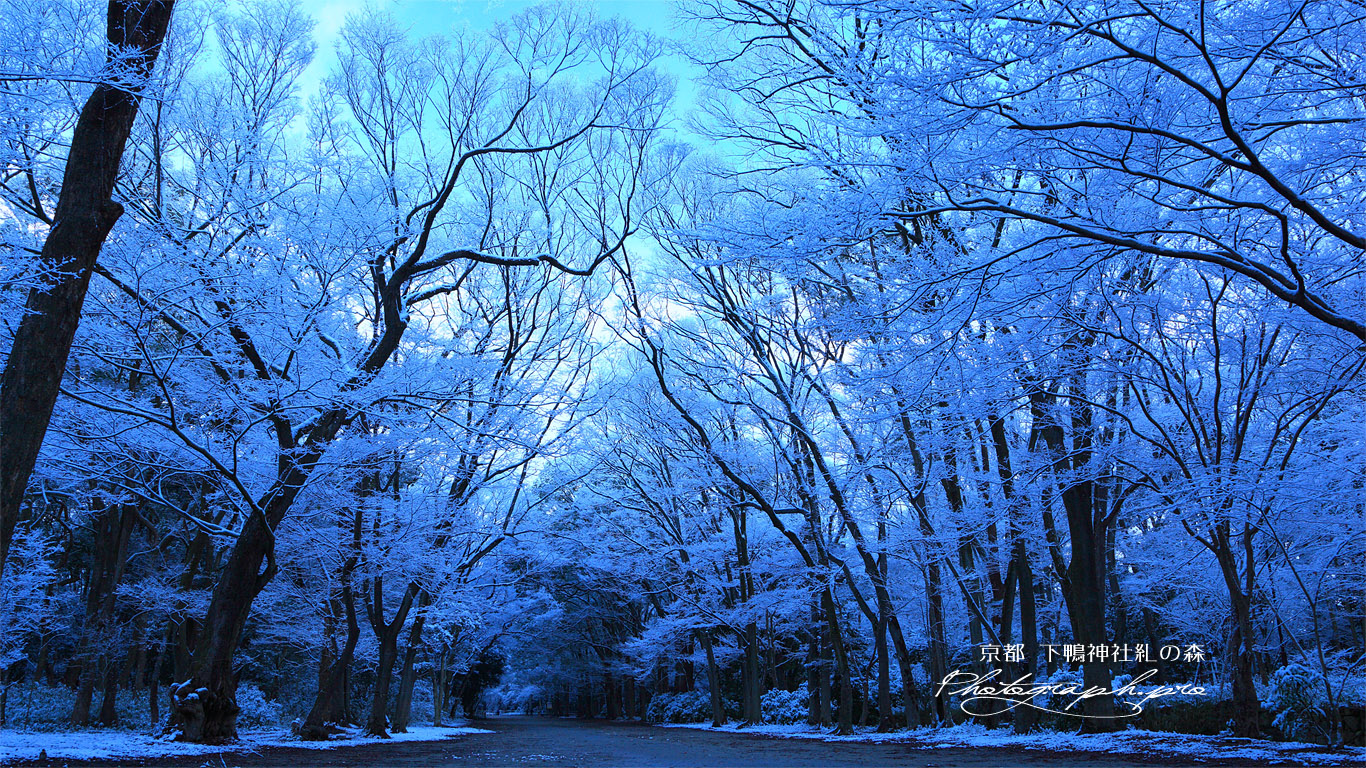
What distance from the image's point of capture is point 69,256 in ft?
17.5

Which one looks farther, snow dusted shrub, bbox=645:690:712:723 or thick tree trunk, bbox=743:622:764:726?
snow dusted shrub, bbox=645:690:712:723

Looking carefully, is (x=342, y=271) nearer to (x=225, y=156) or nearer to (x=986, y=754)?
(x=225, y=156)

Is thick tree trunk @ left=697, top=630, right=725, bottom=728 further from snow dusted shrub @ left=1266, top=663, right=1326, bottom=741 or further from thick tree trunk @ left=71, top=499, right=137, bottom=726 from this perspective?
snow dusted shrub @ left=1266, top=663, right=1326, bottom=741

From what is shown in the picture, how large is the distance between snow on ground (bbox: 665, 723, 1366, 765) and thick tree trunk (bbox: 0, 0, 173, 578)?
9.80m

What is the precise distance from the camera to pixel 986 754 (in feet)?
31.8

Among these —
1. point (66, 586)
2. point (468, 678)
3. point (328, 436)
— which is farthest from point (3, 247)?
point (468, 678)

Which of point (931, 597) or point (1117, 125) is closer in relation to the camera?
point (1117, 125)

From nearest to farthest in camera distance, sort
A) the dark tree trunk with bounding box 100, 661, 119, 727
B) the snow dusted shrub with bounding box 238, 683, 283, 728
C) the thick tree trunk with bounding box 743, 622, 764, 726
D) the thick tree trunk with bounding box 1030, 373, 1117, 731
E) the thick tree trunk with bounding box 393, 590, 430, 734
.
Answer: the thick tree trunk with bounding box 1030, 373, 1117, 731 < the dark tree trunk with bounding box 100, 661, 119, 727 < the thick tree trunk with bounding box 393, 590, 430, 734 < the snow dusted shrub with bounding box 238, 683, 283, 728 < the thick tree trunk with bounding box 743, 622, 764, 726

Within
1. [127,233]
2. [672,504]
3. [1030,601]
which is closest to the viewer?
[127,233]

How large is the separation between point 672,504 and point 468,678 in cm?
2557

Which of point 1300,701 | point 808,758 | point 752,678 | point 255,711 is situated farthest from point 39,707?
point 1300,701

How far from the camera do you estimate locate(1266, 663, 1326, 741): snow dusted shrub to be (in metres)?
7.95

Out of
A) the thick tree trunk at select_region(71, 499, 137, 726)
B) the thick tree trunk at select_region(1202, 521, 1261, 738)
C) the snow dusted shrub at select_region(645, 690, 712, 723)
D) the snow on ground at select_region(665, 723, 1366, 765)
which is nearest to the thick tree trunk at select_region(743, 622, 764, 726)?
the snow on ground at select_region(665, 723, 1366, 765)

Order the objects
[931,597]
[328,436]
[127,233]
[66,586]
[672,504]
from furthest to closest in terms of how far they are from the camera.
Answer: [66,586], [672,504], [931,597], [328,436], [127,233]
